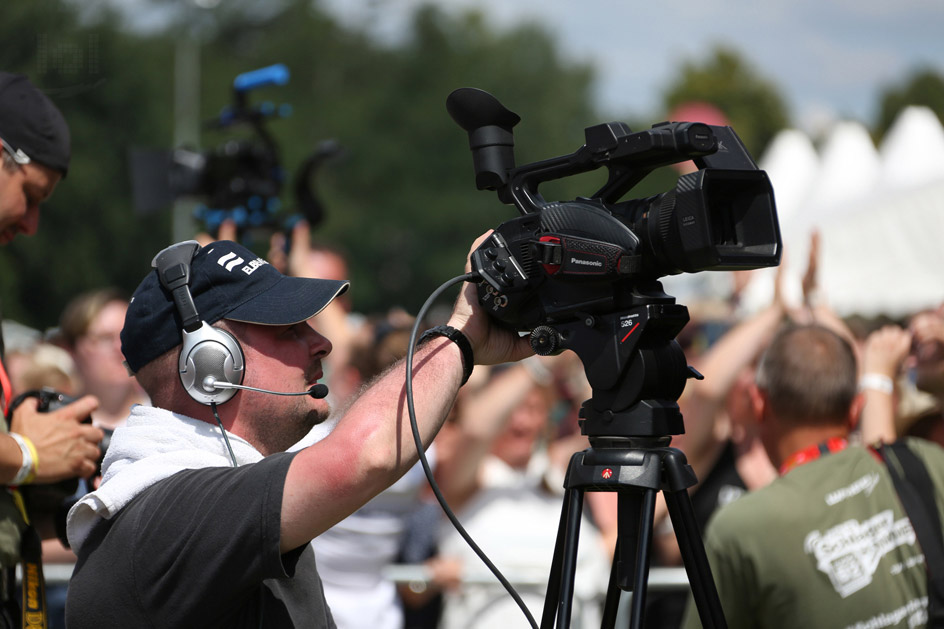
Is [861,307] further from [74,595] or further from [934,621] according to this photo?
[74,595]

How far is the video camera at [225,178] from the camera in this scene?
532cm

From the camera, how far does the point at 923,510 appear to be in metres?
3.32

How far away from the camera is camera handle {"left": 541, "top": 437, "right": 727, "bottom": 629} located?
1963 millimetres

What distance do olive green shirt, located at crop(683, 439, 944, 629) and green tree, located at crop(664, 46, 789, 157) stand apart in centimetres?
6785

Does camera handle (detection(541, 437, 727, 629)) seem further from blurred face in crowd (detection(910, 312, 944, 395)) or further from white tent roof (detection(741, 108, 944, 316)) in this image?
white tent roof (detection(741, 108, 944, 316))

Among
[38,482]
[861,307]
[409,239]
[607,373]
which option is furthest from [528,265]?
[409,239]

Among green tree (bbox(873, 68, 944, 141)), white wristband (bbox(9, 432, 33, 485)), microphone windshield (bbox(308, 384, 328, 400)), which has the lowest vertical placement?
white wristband (bbox(9, 432, 33, 485))

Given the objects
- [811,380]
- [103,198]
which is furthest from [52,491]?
[103,198]

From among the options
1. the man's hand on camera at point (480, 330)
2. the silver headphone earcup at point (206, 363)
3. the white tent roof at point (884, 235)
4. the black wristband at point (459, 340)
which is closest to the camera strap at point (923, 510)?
the man's hand on camera at point (480, 330)

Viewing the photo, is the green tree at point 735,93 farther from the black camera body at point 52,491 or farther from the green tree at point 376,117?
the black camera body at point 52,491

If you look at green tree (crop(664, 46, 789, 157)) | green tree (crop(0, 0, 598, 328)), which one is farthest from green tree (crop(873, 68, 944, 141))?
green tree (crop(0, 0, 598, 328))

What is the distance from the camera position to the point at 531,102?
1777 inches

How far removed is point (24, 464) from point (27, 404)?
0.27 meters

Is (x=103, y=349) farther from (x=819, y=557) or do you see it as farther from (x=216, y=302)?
(x=819, y=557)
